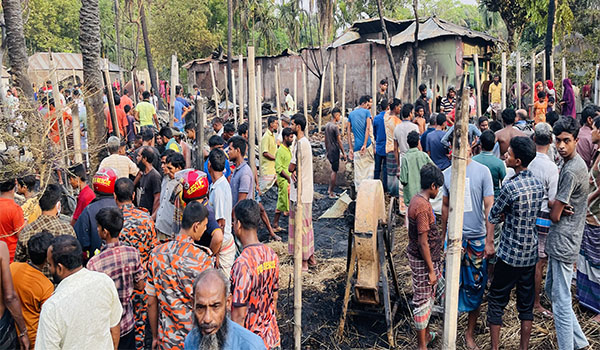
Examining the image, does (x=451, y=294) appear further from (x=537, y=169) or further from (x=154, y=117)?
(x=154, y=117)

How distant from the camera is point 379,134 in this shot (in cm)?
991

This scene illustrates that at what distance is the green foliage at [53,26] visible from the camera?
41312 millimetres

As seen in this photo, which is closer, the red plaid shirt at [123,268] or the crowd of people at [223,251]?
the crowd of people at [223,251]

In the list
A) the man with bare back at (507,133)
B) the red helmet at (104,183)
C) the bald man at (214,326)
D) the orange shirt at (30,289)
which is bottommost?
the orange shirt at (30,289)

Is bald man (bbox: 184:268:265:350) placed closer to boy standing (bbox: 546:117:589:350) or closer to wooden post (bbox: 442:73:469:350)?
wooden post (bbox: 442:73:469:350)

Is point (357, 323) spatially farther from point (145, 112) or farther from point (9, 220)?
point (145, 112)

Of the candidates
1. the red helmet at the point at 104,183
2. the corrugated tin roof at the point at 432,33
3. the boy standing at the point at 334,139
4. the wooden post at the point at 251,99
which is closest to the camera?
the red helmet at the point at 104,183

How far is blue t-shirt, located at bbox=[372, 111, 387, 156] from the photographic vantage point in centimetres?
985

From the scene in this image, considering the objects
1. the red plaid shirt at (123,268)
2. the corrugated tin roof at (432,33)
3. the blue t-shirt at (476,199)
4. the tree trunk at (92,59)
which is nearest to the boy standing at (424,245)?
the blue t-shirt at (476,199)

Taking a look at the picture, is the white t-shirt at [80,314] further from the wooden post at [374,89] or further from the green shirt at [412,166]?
the wooden post at [374,89]

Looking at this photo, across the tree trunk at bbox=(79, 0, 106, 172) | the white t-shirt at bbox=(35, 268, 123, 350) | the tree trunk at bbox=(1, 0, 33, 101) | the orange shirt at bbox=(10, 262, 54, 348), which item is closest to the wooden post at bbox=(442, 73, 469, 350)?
the white t-shirt at bbox=(35, 268, 123, 350)

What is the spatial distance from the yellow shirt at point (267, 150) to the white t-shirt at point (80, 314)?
6705mm

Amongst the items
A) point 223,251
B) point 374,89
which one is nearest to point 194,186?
point 223,251

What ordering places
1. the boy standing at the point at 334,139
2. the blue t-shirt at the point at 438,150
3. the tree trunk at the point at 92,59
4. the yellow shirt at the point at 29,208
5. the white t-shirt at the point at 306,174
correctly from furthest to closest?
the boy standing at the point at 334,139, the tree trunk at the point at 92,59, the blue t-shirt at the point at 438,150, the white t-shirt at the point at 306,174, the yellow shirt at the point at 29,208
